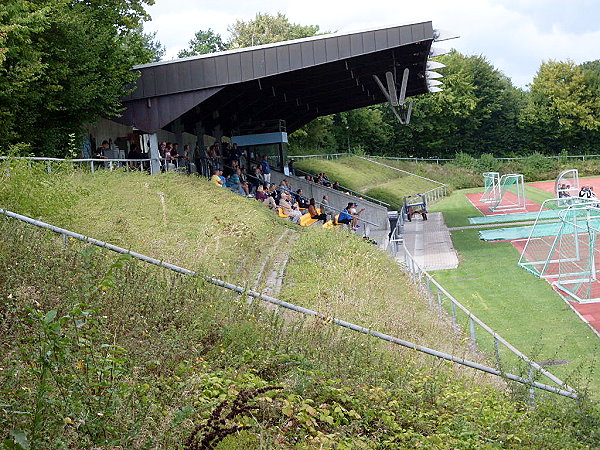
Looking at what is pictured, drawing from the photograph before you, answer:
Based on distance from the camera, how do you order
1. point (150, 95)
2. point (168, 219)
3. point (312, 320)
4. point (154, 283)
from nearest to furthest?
1. point (154, 283)
2. point (312, 320)
3. point (168, 219)
4. point (150, 95)

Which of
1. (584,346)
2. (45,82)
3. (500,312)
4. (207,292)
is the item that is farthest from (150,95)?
(207,292)

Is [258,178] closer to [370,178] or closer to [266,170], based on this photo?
[266,170]

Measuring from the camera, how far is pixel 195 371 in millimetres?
7125

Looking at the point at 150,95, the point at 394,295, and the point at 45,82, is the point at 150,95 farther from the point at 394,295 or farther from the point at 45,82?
the point at 394,295

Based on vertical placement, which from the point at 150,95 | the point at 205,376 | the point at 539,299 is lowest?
the point at 539,299

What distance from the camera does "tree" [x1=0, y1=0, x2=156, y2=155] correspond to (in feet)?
57.4

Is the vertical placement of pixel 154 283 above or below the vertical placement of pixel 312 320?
above

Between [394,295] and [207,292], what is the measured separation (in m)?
5.71

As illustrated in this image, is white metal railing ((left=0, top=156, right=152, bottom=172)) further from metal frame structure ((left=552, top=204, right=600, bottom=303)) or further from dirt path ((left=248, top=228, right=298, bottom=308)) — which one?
metal frame structure ((left=552, top=204, right=600, bottom=303))

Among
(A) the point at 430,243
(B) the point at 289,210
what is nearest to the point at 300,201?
(B) the point at 289,210

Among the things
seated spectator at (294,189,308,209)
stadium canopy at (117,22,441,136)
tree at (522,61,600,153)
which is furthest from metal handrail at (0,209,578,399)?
tree at (522,61,600,153)

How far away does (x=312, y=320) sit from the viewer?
9344 mm

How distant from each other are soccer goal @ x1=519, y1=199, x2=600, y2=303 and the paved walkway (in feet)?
7.86

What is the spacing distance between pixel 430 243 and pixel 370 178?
25526mm
